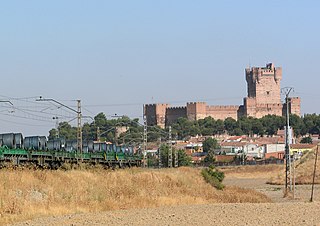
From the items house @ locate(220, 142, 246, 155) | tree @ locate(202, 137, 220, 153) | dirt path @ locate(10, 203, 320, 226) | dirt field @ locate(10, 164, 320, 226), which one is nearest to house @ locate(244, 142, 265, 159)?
house @ locate(220, 142, 246, 155)

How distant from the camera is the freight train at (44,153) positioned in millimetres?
43000

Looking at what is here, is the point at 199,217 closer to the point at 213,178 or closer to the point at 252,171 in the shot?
the point at 213,178

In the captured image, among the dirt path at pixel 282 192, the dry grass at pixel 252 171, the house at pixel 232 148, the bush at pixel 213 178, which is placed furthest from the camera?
the house at pixel 232 148

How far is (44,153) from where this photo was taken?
48844 millimetres

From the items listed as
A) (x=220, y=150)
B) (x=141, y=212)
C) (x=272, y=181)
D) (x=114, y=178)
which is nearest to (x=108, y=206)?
(x=141, y=212)

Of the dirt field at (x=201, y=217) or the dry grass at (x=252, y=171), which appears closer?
the dirt field at (x=201, y=217)

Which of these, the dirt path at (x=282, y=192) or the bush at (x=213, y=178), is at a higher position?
the bush at (x=213, y=178)

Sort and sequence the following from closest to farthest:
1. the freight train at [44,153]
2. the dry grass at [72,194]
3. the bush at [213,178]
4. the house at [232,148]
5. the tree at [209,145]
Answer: the dry grass at [72,194] → the freight train at [44,153] → the bush at [213,178] → the house at [232,148] → the tree at [209,145]

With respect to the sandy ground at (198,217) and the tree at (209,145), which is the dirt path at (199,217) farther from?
the tree at (209,145)

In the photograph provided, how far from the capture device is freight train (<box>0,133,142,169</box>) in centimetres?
4300

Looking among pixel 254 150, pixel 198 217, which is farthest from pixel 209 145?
pixel 198 217

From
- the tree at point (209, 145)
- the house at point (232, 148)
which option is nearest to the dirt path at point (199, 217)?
the house at point (232, 148)

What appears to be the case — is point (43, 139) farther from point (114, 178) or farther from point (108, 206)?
point (108, 206)

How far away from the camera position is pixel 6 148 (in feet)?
140
